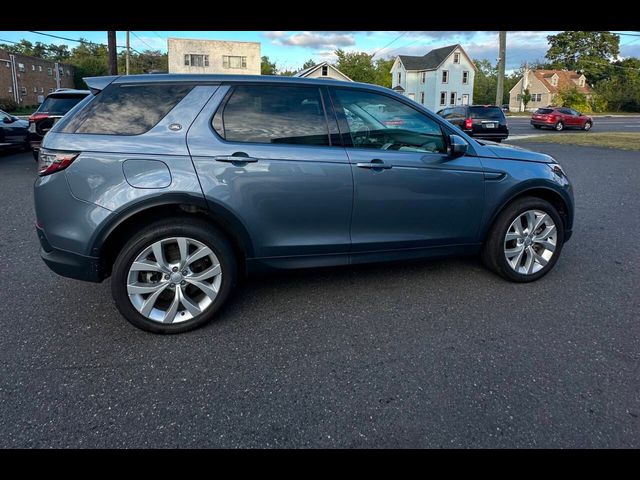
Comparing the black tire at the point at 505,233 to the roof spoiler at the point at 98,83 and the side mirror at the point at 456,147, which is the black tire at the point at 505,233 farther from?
the roof spoiler at the point at 98,83

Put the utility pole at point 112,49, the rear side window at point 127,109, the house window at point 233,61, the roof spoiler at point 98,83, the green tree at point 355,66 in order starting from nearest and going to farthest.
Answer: the rear side window at point 127,109
the roof spoiler at point 98,83
the utility pole at point 112,49
the house window at point 233,61
the green tree at point 355,66

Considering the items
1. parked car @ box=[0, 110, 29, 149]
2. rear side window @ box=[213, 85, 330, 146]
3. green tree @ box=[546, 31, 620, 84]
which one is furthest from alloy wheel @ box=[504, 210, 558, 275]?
green tree @ box=[546, 31, 620, 84]

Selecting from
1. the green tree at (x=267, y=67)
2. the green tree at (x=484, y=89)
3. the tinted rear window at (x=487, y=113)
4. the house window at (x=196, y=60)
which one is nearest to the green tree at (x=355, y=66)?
the green tree at (x=267, y=67)

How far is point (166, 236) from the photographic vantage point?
2.96m

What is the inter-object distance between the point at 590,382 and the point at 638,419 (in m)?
0.32

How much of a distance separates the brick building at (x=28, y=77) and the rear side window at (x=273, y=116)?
155 ft

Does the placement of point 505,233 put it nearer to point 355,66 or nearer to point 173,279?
point 173,279

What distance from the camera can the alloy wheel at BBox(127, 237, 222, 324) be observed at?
9.72 feet

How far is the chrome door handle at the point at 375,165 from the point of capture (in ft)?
10.8

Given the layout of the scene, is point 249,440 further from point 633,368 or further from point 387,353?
point 633,368

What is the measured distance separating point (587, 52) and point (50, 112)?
88.7m

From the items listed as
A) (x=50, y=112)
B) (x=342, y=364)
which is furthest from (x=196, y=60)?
(x=342, y=364)
